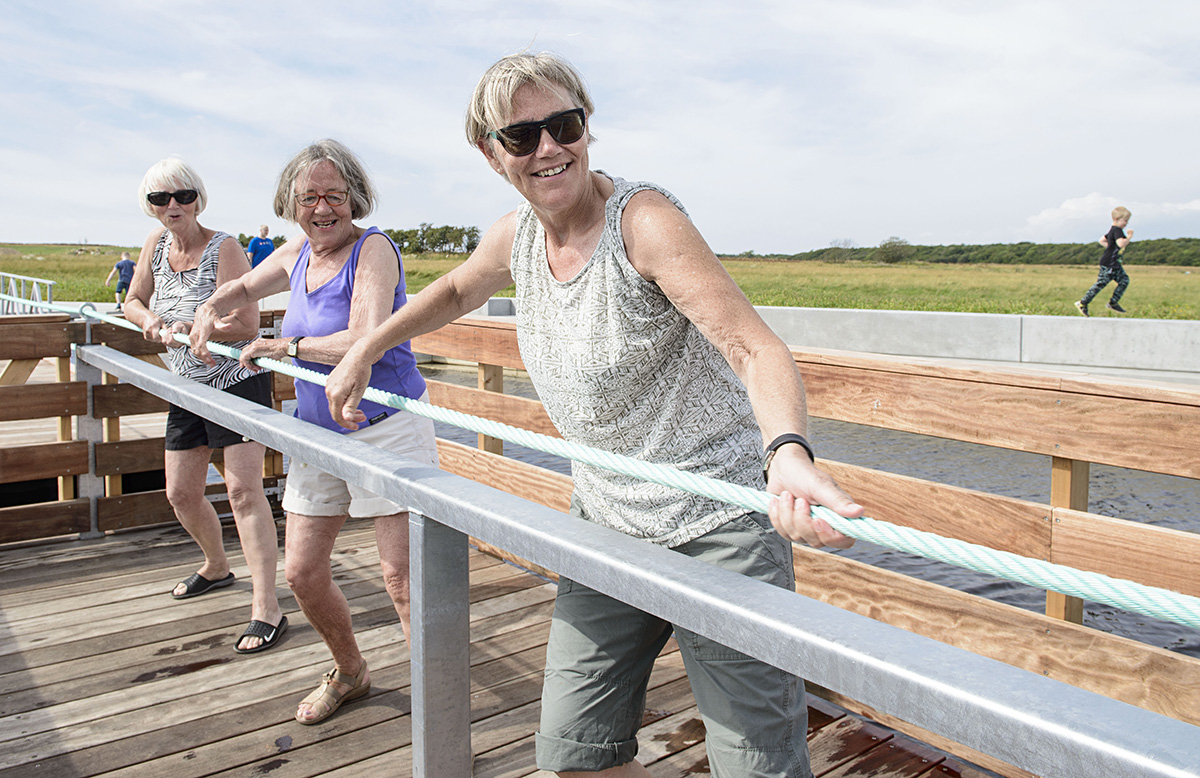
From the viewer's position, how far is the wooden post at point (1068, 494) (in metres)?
2.55

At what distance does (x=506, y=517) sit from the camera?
4.33ft

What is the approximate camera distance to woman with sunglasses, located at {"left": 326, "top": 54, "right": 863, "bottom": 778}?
1.57 metres

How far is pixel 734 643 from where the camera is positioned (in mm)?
1016

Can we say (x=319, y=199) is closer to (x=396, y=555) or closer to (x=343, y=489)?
(x=343, y=489)

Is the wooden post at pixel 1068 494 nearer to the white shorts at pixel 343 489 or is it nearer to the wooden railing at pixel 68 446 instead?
the white shorts at pixel 343 489

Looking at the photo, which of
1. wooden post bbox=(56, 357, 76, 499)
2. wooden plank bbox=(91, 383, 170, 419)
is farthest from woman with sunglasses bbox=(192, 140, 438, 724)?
wooden post bbox=(56, 357, 76, 499)

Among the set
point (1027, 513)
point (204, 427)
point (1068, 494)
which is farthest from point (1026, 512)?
point (204, 427)

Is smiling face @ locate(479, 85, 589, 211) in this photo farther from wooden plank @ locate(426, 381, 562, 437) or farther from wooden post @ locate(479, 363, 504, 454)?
wooden post @ locate(479, 363, 504, 454)

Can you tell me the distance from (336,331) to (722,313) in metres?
1.62

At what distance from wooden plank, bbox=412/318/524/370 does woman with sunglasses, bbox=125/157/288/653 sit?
1.15 m

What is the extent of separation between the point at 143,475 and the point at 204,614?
5.78 feet

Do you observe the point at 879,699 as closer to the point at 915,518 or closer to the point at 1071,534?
the point at 1071,534

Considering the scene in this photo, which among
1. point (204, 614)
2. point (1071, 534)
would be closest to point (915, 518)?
point (1071, 534)

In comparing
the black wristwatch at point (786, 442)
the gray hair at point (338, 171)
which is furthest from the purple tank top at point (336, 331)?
the black wristwatch at point (786, 442)
